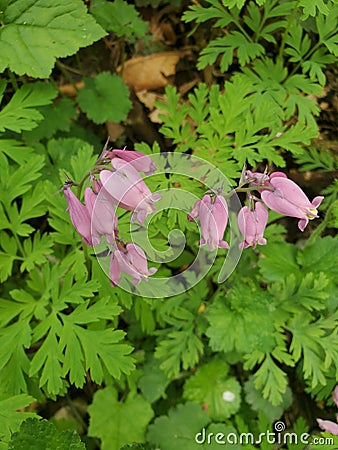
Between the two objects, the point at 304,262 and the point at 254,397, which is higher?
the point at 304,262

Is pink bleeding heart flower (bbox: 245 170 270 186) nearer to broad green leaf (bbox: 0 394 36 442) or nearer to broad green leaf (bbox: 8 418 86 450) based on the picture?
broad green leaf (bbox: 8 418 86 450)

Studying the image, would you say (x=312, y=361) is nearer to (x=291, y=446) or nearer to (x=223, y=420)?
(x=291, y=446)

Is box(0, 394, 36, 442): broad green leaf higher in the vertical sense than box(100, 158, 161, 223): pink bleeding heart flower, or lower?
lower

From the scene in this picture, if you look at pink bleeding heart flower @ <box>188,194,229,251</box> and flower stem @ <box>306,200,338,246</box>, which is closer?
pink bleeding heart flower @ <box>188,194,229,251</box>

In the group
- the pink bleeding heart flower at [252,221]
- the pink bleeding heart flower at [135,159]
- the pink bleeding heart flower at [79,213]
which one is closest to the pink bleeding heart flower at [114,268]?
the pink bleeding heart flower at [79,213]

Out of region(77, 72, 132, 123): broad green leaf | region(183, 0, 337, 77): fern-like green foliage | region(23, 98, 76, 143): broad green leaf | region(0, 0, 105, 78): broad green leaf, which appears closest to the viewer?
region(0, 0, 105, 78): broad green leaf

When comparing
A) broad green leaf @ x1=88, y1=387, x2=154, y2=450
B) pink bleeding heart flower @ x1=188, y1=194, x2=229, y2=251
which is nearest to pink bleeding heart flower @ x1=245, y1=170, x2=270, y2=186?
pink bleeding heart flower @ x1=188, y1=194, x2=229, y2=251

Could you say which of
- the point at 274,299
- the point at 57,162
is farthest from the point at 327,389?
the point at 57,162

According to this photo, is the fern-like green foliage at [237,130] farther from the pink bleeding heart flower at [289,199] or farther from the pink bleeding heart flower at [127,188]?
the pink bleeding heart flower at [127,188]
